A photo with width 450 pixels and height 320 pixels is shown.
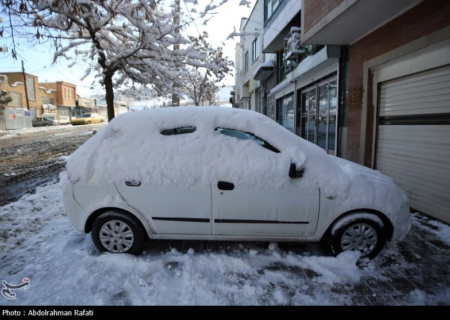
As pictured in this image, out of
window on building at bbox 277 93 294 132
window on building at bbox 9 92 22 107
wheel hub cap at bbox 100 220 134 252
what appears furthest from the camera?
window on building at bbox 9 92 22 107

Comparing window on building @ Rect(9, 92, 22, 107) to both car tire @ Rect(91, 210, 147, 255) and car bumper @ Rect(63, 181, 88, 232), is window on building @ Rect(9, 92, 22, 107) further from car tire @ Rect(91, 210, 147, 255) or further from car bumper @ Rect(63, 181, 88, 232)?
car tire @ Rect(91, 210, 147, 255)

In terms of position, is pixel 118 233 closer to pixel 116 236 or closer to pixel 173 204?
pixel 116 236

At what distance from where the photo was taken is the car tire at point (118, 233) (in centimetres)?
314

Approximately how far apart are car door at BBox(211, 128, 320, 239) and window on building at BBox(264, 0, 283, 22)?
11503 millimetres

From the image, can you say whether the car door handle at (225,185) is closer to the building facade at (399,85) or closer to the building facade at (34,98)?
the building facade at (399,85)

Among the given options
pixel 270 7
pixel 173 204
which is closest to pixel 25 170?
pixel 173 204

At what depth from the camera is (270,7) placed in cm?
1420

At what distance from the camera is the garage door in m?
4.34

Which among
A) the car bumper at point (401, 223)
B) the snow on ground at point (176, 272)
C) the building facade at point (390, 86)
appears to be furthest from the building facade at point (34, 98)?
the car bumper at point (401, 223)

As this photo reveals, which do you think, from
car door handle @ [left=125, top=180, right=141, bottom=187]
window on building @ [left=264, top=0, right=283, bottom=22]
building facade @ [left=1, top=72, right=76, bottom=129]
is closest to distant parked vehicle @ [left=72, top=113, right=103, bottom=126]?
building facade @ [left=1, top=72, right=76, bottom=129]

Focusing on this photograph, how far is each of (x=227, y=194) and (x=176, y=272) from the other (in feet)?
3.33

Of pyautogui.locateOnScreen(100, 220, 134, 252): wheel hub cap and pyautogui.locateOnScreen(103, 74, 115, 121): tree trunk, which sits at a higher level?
pyautogui.locateOnScreen(103, 74, 115, 121): tree trunk

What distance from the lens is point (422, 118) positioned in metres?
4.77
